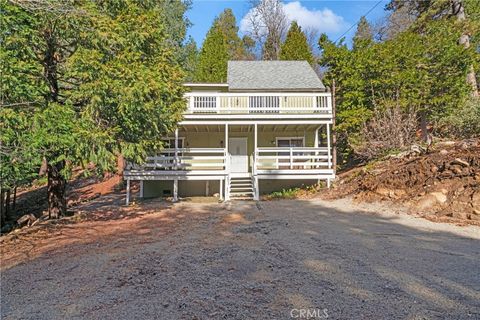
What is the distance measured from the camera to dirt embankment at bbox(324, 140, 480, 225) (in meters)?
7.80

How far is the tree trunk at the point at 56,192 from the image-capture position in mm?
8875

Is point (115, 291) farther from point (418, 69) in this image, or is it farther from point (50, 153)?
point (418, 69)

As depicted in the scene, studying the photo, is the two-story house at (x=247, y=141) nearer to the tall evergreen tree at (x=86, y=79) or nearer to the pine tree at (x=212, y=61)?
the tall evergreen tree at (x=86, y=79)

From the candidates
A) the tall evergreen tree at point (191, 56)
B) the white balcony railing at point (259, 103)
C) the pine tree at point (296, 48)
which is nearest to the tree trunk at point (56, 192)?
the white balcony railing at point (259, 103)

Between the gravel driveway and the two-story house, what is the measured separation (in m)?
5.44

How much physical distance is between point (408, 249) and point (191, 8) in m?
27.6

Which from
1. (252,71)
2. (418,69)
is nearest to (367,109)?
(418,69)

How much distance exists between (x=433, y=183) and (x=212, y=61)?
19.7 meters

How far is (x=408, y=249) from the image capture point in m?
5.24

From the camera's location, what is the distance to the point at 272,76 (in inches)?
684

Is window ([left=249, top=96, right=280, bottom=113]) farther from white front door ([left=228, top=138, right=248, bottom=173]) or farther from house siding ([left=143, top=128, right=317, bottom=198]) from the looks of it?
white front door ([left=228, top=138, right=248, bottom=173])

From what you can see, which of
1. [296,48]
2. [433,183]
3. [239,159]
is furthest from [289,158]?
[296,48]

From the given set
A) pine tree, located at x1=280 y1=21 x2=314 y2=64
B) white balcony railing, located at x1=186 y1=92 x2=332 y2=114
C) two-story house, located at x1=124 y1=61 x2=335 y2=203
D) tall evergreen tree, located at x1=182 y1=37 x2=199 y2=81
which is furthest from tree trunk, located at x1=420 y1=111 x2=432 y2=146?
tall evergreen tree, located at x1=182 y1=37 x2=199 y2=81

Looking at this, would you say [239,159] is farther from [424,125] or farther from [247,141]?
[424,125]
